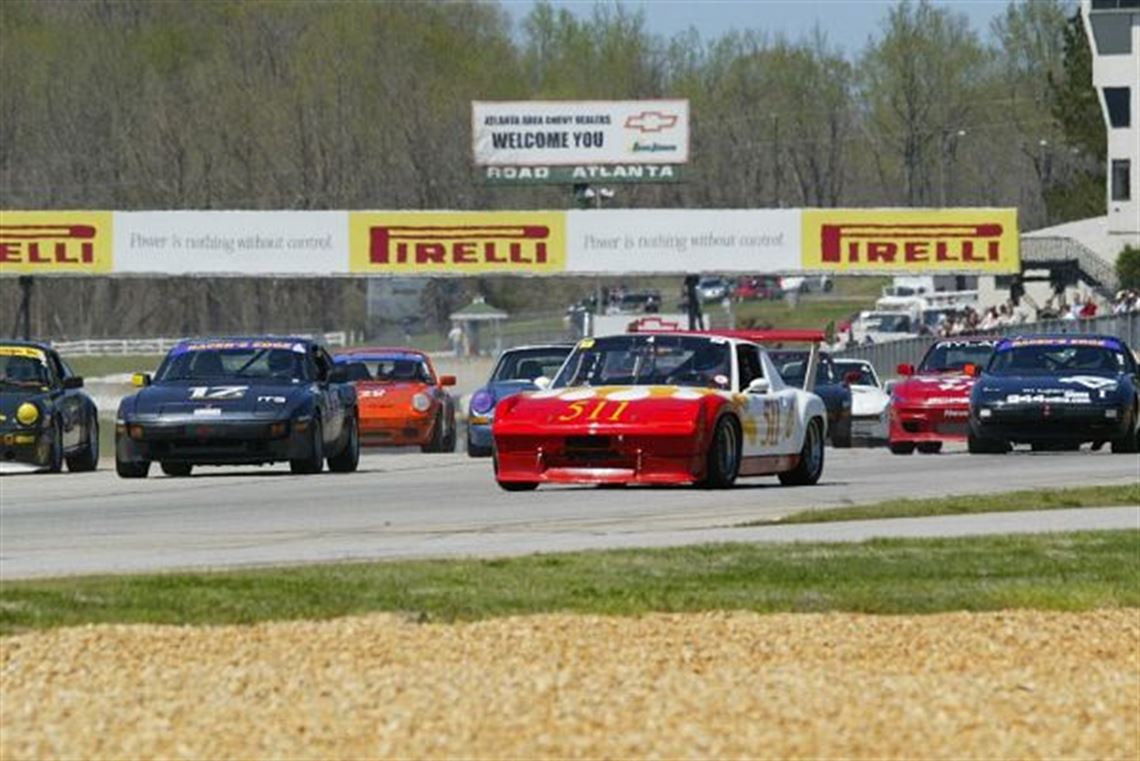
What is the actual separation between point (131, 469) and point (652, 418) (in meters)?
5.89

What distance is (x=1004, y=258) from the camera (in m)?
72.7

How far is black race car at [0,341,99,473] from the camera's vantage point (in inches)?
1086

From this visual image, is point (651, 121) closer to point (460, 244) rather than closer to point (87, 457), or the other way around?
point (460, 244)

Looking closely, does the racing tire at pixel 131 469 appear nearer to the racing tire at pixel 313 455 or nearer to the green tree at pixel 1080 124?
the racing tire at pixel 313 455

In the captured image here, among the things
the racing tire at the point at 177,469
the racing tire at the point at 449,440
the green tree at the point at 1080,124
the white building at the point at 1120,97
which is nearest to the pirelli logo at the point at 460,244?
the white building at the point at 1120,97

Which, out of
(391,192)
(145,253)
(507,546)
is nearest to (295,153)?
(391,192)

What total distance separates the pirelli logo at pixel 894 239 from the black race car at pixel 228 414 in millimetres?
46099

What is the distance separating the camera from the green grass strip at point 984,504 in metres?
20.4

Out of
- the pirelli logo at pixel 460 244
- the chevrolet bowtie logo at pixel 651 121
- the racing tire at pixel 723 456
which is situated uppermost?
the chevrolet bowtie logo at pixel 651 121

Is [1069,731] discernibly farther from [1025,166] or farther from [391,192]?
[1025,166]

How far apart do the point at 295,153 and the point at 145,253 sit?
4804 cm

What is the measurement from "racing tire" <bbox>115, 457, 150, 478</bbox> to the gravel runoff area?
13712 millimetres

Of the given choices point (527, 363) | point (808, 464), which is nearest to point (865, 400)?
point (527, 363)

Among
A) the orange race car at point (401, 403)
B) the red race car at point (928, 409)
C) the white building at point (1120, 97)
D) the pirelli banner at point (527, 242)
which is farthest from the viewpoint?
the white building at point (1120, 97)
